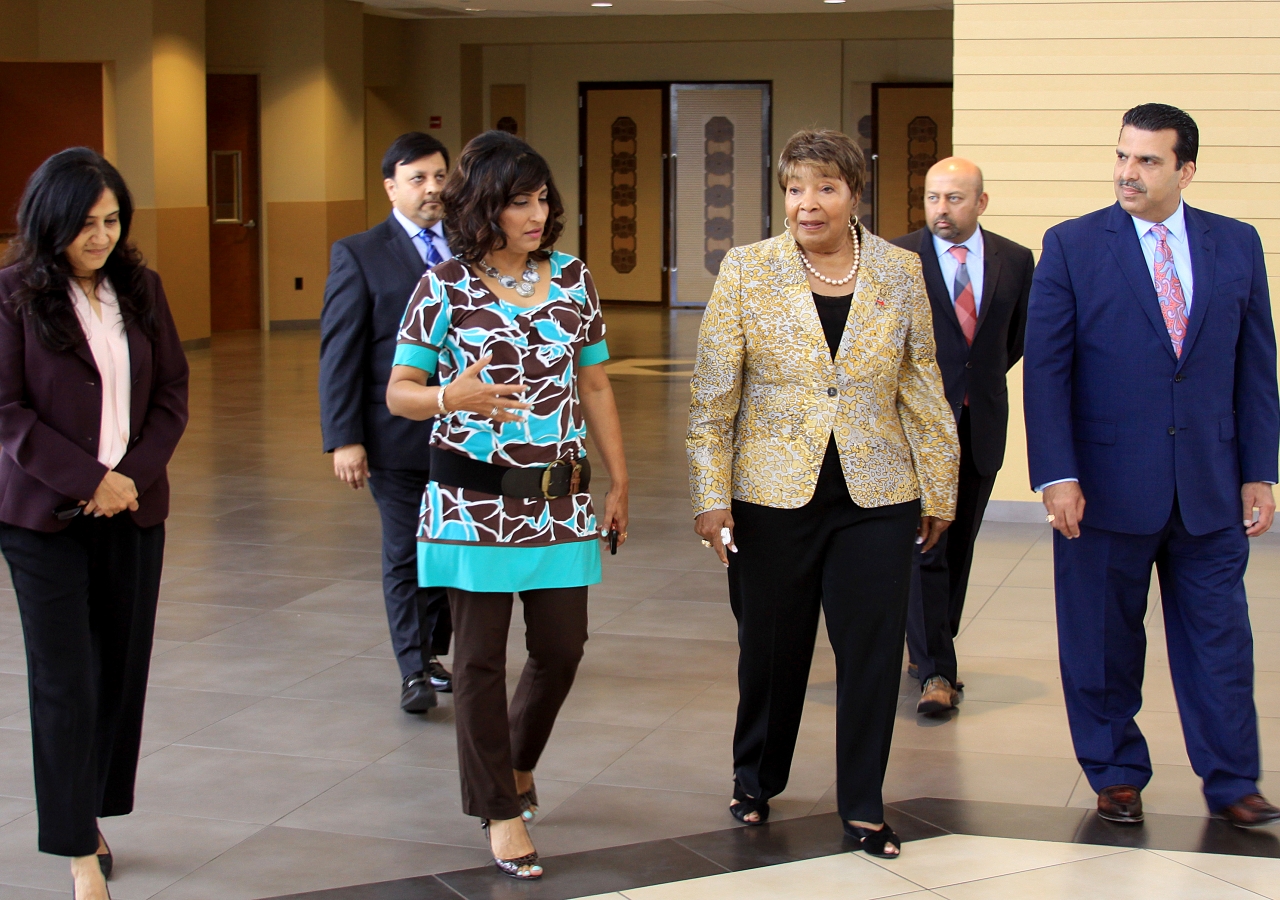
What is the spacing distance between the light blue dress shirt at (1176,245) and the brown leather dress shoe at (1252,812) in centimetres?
113

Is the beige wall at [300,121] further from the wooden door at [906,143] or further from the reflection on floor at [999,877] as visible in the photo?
the reflection on floor at [999,877]

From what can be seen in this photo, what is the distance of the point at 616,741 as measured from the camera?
4.18m

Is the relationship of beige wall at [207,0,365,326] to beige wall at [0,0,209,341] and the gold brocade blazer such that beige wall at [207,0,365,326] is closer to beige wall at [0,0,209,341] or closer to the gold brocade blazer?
beige wall at [0,0,209,341]

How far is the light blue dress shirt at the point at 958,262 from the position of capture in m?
4.56

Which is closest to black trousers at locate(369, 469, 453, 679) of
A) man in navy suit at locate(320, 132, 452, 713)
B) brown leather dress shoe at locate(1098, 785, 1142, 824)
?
man in navy suit at locate(320, 132, 452, 713)

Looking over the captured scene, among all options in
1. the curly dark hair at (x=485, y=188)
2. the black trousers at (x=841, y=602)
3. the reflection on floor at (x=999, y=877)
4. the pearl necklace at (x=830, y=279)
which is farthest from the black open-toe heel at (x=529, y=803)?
the pearl necklace at (x=830, y=279)

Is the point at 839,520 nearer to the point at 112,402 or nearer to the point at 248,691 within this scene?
the point at 112,402

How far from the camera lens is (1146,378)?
3.49 m

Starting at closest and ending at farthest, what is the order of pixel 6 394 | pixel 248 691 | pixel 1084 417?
pixel 6 394 → pixel 1084 417 → pixel 248 691

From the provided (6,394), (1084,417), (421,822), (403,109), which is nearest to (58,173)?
(6,394)

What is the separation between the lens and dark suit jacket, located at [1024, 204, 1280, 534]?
3484 mm

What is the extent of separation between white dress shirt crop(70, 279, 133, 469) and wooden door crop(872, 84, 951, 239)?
16.8m

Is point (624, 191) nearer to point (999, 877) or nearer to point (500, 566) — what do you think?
point (500, 566)

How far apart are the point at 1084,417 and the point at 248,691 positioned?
2606 millimetres
